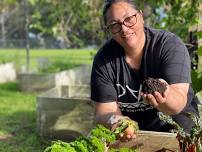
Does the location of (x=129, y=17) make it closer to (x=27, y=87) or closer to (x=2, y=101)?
(x=2, y=101)

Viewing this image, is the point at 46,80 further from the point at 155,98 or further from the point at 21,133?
the point at 155,98

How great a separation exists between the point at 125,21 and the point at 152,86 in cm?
78

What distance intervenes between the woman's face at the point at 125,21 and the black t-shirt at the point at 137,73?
174 millimetres

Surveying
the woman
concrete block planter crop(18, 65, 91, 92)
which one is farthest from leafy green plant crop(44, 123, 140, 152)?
concrete block planter crop(18, 65, 91, 92)

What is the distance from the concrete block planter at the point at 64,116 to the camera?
573cm

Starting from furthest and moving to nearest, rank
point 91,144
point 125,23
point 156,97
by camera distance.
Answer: point 125,23, point 156,97, point 91,144

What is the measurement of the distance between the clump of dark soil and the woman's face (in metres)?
0.71

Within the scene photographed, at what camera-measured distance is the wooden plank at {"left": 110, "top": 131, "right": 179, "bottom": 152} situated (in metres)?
2.46

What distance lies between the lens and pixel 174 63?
9.53ft

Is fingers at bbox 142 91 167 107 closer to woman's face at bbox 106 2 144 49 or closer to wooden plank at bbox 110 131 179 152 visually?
wooden plank at bbox 110 131 179 152

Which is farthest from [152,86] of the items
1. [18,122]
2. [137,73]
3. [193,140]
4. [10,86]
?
[10,86]

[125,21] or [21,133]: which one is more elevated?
[125,21]

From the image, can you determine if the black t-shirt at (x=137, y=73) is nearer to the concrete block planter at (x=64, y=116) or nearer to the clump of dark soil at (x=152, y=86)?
the clump of dark soil at (x=152, y=86)

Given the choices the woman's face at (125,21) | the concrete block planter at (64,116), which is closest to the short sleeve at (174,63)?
the woman's face at (125,21)
